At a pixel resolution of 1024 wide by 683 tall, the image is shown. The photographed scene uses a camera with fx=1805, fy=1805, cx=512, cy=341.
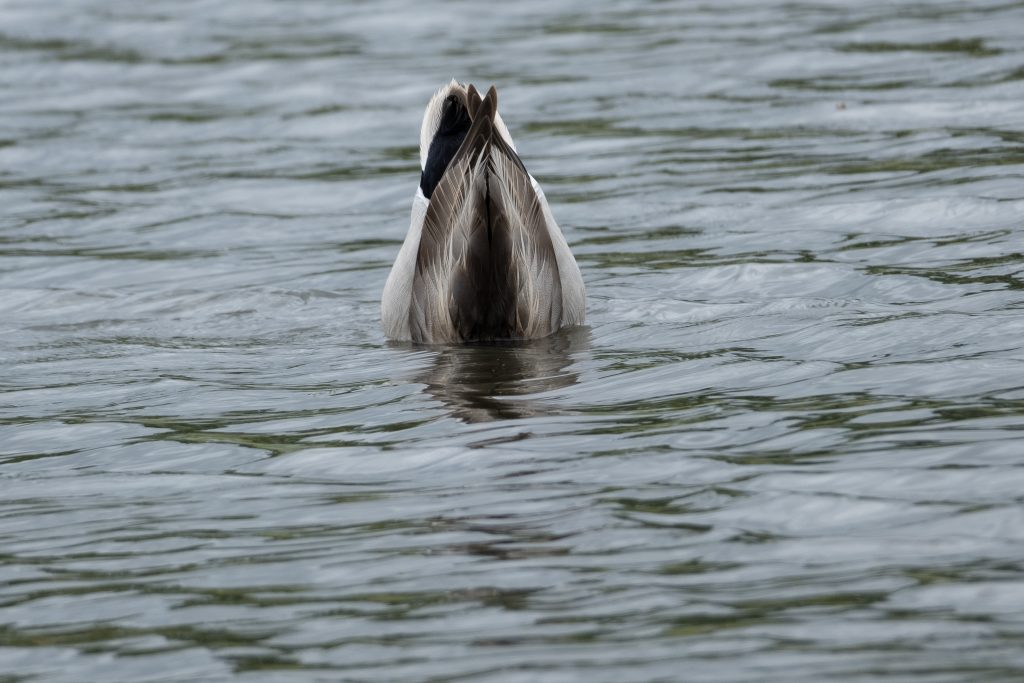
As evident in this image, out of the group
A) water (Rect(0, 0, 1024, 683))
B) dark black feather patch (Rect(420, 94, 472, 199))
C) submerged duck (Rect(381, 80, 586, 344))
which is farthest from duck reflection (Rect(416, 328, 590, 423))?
dark black feather patch (Rect(420, 94, 472, 199))

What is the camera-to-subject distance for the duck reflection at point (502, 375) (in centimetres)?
708

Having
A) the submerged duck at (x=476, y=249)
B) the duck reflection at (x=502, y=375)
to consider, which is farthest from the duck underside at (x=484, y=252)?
the duck reflection at (x=502, y=375)

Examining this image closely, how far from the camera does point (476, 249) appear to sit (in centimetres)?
807

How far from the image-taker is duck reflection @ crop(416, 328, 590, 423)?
7.08m

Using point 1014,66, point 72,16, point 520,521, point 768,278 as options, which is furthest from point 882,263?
point 72,16

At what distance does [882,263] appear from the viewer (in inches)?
Result: 367

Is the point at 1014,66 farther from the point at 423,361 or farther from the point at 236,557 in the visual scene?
the point at 236,557

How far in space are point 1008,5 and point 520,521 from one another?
12797 millimetres

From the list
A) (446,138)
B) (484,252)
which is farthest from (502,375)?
(446,138)

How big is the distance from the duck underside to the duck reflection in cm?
13

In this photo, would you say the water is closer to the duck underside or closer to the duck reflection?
the duck reflection

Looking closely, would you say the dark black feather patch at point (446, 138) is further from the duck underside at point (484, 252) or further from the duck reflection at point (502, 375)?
the duck reflection at point (502, 375)

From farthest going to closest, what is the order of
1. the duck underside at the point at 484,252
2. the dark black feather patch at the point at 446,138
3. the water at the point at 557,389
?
the dark black feather patch at the point at 446,138, the duck underside at the point at 484,252, the water at the point at 557,389

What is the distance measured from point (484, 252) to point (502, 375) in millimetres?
632
